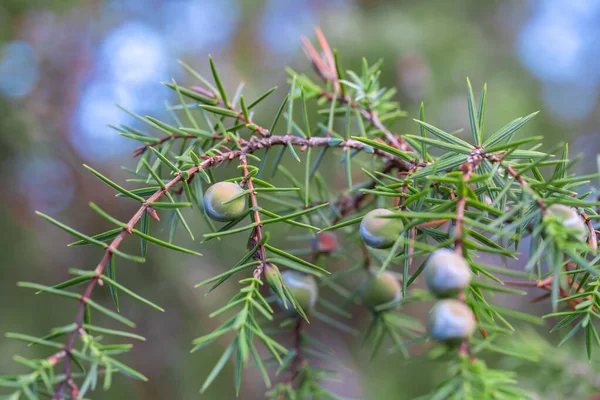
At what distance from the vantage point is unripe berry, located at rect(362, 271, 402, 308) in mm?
665

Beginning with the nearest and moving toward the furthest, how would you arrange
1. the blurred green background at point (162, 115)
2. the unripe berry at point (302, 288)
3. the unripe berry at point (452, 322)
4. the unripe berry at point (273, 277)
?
the unripe berry at point (452, 322) → the unripe berry at point (273, 277) → the unripe berry at point (302, 288) → the blurred green background at point (162, 115)

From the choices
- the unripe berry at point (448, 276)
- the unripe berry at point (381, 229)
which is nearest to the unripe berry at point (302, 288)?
the unripe berry at point (381, 229)

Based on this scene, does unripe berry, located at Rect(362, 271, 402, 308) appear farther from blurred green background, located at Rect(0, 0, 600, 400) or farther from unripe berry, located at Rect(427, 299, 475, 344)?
blurred green background, located at Rect(0, 0, 600, 400)

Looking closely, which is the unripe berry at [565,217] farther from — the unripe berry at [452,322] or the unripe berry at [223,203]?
the unripe berry at [223,203]

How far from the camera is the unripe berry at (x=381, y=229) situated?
0.45 metres

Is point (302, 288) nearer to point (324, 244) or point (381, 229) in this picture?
point (324, 244)

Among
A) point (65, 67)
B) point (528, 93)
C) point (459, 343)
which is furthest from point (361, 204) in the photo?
point (528, 93)

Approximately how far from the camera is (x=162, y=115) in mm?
1678

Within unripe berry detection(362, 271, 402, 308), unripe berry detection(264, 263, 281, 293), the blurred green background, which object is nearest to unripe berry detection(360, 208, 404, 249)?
unripe berry detection(264, 263, 281, 293)

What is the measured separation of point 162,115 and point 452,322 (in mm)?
1577

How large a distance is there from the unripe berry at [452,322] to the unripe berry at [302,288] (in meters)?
0.35

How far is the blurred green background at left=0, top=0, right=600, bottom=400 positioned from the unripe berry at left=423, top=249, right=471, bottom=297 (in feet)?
4.01

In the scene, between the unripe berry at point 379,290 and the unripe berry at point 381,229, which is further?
the unripe berry at point 379,290

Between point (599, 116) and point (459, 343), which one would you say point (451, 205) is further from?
point (599, 116)
